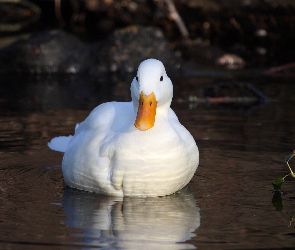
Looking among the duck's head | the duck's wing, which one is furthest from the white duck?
the duck's wing

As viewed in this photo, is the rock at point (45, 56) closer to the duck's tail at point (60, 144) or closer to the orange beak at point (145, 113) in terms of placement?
the duck's tail at point (60, 144)

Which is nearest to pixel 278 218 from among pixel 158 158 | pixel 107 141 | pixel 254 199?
pixel 254 199

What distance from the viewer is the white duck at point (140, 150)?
20.6 ft

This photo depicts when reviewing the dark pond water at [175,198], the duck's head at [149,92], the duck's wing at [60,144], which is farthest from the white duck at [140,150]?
the duck's wing at [60,144]

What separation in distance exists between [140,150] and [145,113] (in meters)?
0.30

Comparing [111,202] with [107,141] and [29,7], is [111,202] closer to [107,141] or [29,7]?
[107,141]

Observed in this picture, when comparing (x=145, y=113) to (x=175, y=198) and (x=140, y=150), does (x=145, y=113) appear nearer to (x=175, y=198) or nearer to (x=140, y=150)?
(x=140, y=150)

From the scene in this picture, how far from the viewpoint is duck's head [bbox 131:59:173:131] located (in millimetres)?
6156

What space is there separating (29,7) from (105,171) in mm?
15196

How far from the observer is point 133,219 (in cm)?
598

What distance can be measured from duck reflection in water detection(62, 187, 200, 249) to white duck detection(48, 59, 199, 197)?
95mm

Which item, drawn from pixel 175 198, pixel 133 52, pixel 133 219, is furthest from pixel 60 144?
pixel 133 52

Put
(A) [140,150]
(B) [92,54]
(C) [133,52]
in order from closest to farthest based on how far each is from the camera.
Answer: (A) [140,150] < (C) [133,52] < (B) [92,54]

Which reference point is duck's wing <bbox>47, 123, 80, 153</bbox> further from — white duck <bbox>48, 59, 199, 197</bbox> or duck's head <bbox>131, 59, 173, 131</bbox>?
duck's head <bbox>131, 59, 173, 131</bbox>
